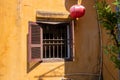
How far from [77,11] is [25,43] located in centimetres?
186

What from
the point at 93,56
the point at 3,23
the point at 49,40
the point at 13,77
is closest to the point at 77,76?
the point at 93,56

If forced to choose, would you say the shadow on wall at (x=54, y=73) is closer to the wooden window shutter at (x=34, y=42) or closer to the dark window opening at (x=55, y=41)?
the dark window opening at (x=55, y=41)

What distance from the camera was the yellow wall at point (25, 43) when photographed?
30.4 ft

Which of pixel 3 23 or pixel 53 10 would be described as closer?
pixel 3 23

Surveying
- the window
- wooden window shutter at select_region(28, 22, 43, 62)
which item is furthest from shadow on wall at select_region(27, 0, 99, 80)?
wooden window shutter at select_region(28, 22, 43, 62)

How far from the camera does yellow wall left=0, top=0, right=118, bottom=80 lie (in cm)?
926

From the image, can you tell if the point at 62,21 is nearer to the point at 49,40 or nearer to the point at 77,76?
the point at 49,40

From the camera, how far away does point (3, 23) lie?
923cm

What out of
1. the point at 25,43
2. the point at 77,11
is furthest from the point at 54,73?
the point at 77,11

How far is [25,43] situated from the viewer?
9422 mm

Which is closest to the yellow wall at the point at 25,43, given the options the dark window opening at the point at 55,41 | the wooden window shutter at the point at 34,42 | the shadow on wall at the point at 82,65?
the shadow on wall at the point at 82,65

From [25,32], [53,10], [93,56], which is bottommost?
[93,56]

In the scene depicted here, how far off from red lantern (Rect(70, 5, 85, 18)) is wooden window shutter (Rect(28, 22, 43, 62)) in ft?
3.77

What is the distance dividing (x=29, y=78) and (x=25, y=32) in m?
1.41
